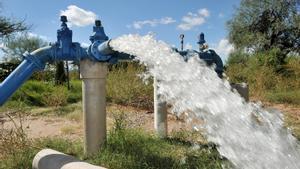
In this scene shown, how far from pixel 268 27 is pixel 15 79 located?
24175 millimetres

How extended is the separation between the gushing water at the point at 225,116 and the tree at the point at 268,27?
76.5ft

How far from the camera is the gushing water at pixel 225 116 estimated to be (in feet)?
6.23

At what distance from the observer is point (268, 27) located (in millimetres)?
25891

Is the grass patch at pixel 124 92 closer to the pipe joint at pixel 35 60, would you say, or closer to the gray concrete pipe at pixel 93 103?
the gray concrete pipe at pixel 93 103

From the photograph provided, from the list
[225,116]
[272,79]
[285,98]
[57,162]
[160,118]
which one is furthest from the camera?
[272,79]

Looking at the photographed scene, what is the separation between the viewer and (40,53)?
3.84 metres

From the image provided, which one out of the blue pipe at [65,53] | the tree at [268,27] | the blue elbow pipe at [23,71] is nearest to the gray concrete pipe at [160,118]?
the blue pipe at [65,53]

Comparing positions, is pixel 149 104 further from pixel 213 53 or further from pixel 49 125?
pixel 213 53

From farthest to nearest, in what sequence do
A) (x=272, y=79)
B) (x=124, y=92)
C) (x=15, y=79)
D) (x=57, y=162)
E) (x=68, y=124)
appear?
(x=272, y=79)
(x=124, y=92)
(x=68, y=124)
(x=15, y=79)
(x=57, y=162)

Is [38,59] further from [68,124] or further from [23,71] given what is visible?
[68,124]

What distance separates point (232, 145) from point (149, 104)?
6.89m

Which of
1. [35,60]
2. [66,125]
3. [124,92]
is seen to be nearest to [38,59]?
[35,60]

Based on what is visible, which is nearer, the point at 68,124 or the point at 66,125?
the point at 66,125

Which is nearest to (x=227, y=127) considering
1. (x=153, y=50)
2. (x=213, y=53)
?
(x=153, y=50)
